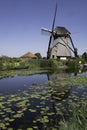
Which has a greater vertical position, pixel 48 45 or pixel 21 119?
pixel 48 45

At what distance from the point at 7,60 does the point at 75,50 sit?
568 inches

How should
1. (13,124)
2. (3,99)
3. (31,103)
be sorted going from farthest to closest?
(3,99) < (31,103) < (13,124)

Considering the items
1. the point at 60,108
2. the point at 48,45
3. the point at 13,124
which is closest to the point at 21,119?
the point at 13,124

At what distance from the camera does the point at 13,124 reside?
6.54 m

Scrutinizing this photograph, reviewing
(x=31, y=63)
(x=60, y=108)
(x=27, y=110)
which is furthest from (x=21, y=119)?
(x=31, y=63)

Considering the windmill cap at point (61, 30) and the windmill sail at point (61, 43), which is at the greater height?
the windmill cap at point (61, 30)

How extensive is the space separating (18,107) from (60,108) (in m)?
1.58

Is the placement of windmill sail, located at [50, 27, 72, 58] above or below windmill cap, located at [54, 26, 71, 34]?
below

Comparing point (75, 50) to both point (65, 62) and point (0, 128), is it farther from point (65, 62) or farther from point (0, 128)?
point (0, 128)

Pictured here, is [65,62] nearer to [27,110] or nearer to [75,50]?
[75,50]

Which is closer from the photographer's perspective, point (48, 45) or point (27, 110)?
point (27, 110)

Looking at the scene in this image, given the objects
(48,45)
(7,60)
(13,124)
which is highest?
(48,45)

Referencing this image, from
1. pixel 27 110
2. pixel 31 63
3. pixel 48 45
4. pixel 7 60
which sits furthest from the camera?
pixel 48 45

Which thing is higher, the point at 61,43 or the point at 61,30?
the point at 61,30
